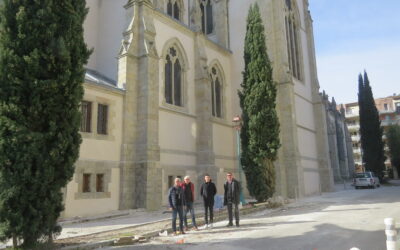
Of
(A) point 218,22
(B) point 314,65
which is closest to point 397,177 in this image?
(B) point 314,65

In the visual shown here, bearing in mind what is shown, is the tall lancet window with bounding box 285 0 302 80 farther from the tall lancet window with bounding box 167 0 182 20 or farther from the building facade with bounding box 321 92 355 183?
the building facade with bounding box 321 92 355 183

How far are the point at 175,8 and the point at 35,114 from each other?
18.2 meters

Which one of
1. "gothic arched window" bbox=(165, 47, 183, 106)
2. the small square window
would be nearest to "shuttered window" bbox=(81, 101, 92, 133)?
the small square window

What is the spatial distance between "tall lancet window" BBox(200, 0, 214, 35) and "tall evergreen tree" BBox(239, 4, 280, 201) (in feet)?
29.9

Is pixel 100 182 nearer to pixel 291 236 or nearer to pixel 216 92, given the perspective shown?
pixel 291 236

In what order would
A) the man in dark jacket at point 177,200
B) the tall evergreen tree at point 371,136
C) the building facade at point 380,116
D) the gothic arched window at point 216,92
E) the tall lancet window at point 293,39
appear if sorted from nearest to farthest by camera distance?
the man in dark jacket at point 177,200 → the gothic arched window at point 216,92 → the tall lancet window at point 293,39 → the tall evergreen tree at point 371,136 → the building facade at point 380,116

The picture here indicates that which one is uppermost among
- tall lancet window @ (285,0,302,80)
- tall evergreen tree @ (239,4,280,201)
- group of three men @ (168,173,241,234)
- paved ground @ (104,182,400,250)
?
tall lancet window @ (285,0,302,80)

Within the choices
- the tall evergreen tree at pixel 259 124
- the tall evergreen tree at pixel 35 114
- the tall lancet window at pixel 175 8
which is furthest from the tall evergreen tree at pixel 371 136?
the tall evergreen tree at pixel 35 114

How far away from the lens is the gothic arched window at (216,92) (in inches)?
867

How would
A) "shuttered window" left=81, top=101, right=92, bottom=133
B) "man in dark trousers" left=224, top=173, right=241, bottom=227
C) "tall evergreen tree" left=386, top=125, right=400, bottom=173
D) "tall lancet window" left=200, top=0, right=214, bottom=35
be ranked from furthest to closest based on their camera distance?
1. "tall evergreen tree" left=386, top=125, right=400, bottom=173
2. "tall lancet window" left=200, top=0, right=214, bottom=35
3. "shuttered window" left=81, top=101, right=92, bottom=133
4. "man in dark trousers" left=224, top=173, right=241, bottom=227

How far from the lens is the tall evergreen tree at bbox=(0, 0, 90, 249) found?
689cm

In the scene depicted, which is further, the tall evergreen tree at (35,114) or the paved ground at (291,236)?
the paved ground at (291,236)

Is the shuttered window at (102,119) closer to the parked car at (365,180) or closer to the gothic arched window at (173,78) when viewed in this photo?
the gothic arched window at (173,78)

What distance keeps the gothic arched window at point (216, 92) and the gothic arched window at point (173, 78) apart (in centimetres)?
335
